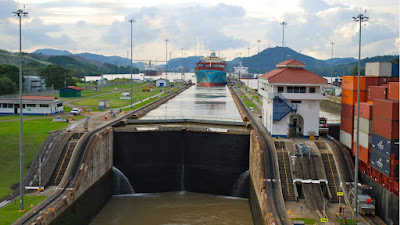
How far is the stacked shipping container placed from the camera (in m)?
25.1

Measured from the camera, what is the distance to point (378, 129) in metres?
27.0

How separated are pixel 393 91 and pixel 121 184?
25529mm

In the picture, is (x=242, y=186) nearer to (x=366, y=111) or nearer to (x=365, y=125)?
(x=365, y=125)

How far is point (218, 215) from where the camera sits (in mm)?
33469

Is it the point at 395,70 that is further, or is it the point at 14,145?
the point at 14,145

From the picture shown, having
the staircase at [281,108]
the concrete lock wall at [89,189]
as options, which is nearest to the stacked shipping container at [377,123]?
the staircase at [281,108]

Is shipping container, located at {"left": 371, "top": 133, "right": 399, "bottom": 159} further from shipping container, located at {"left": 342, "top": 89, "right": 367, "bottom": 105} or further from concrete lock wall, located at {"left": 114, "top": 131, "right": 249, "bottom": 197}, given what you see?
concrete lock wall, located at {"left": 114, "top": 131, "right": 249, "bottom": 197}

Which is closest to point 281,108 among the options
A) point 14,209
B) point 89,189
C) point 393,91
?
point 393,91

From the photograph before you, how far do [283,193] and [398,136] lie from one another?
27.7 feet

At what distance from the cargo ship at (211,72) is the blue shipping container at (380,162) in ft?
491

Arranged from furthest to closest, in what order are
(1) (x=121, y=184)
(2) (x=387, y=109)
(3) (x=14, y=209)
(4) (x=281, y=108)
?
(1) (x=121, y=184), (4) (x=281, y=108), (2) (x=387, y=109), (3) (x=14, y=209)

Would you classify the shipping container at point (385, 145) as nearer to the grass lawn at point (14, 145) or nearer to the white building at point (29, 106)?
the grass lawn at point (14, 145)

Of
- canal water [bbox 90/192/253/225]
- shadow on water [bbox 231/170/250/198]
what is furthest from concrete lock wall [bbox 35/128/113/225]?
shadow on water [bbox 231/170/250/198]

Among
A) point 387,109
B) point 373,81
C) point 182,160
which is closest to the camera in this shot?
point 387,109
